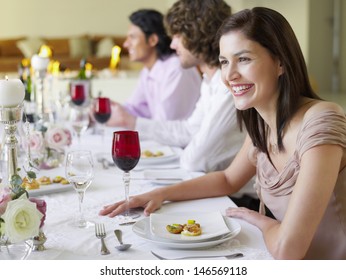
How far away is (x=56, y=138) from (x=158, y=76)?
142 centimetres

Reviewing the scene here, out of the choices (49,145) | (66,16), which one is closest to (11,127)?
(49,145)

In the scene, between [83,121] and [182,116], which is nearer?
[83,121]

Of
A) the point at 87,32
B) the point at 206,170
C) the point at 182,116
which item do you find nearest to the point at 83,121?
the point at 206,170

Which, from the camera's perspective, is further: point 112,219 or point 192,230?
point 112,219

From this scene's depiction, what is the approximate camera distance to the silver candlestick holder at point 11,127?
1281 millimetres

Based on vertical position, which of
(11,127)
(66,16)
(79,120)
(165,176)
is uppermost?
(66,16)

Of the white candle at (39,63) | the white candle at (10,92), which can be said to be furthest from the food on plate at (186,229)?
the white candle at (39,63)

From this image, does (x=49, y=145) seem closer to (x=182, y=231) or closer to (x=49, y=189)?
(x=49, y=189)

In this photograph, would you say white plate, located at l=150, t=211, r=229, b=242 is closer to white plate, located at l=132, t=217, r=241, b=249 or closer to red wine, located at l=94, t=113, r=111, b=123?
white plate, located at l=132, t=217, r=241, b=249

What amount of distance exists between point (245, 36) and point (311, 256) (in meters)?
0.57

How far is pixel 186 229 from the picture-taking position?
1.35m
